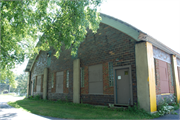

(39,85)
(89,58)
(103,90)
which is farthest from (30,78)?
(103,90)

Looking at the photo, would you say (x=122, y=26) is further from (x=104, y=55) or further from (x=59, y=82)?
(x=59, y=82)

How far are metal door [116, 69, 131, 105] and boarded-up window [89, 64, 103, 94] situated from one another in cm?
145

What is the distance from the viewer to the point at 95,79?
1070cm

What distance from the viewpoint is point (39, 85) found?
1834cm

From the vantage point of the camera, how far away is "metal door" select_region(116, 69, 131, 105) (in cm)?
865

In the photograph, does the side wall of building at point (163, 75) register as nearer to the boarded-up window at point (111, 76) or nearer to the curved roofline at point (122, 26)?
the curved roofline at point (122, 26)

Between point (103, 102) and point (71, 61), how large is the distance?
507cm

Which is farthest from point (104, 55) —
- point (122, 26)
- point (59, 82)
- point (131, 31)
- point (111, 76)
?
point (59, 82)

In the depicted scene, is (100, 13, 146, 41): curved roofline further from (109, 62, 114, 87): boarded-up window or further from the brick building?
(109, 62, 114, 87): boarded-up window

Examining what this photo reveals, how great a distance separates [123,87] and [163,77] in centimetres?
287

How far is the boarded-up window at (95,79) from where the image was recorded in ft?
33.8

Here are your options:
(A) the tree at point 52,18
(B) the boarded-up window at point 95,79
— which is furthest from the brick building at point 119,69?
(A) the tree at point 52,18

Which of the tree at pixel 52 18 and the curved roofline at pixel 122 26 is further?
the curved roofline at pixel 122 26

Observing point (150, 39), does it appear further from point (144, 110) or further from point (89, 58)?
point (89, 58)
